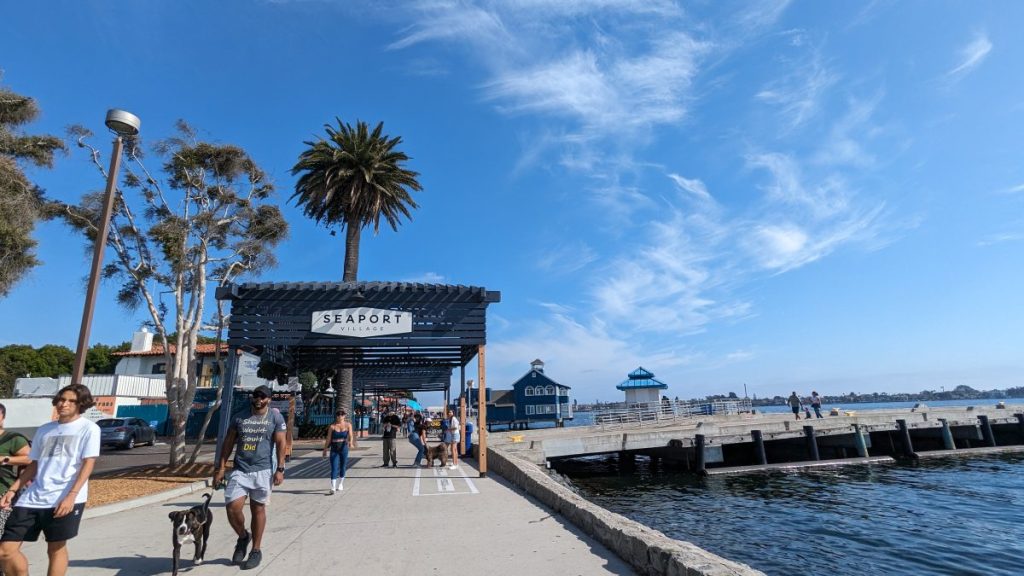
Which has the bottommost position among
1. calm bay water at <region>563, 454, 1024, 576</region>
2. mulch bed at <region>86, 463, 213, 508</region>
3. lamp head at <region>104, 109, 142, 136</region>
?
calm bay water at <region>563, 454, 1024, 576</region>

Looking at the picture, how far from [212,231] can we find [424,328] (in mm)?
7350

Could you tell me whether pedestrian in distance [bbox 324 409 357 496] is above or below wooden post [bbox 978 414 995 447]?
above

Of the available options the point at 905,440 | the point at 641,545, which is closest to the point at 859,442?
the point at 905,440

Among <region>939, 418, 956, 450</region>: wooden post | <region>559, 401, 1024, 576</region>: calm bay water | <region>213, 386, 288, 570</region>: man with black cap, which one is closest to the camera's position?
<region>213, 386, 288, 570</region>: man with black cap

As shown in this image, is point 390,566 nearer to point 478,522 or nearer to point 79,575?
point 478,522

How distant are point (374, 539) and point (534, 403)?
36442mm

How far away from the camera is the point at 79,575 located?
16.8ft

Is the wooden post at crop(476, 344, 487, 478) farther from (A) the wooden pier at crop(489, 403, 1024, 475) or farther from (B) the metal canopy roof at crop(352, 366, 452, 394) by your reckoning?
(B) the metal canopy roof at crop(352, 366, 452, 394)

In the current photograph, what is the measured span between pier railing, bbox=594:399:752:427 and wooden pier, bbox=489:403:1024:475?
1.21 m

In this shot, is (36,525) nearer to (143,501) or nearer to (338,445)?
(143,501)

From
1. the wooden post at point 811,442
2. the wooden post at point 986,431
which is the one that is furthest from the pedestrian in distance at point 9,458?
the wooden post at point 986,431

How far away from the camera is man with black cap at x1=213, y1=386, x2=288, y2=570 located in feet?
17.5

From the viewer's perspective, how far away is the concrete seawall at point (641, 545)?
161 inches

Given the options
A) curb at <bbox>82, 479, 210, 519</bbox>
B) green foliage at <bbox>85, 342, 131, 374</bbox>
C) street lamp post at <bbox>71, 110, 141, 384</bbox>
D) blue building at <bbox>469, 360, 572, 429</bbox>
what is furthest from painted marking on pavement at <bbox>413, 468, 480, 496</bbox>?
green foliage at <bbox>85, 342, 131, 374</bbox>
